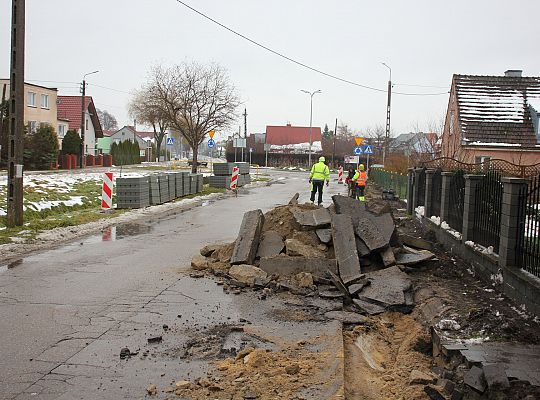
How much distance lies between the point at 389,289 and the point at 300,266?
5.30 ft

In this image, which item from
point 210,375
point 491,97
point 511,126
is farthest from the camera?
point 491,97

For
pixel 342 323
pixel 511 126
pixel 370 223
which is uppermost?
pixel 511 126

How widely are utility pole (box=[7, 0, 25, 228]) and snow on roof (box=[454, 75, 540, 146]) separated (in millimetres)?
24602

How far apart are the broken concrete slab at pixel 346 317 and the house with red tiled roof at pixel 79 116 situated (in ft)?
202

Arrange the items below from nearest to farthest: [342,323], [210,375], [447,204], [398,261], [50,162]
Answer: [210,375] < [342,323] < [398,261] < [447,204] < [50,162]

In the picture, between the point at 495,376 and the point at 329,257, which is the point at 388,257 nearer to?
the point at 329,257

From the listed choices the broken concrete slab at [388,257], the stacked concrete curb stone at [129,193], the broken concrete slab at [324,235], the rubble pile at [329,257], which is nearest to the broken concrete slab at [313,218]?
the rubble pile at [329,257]

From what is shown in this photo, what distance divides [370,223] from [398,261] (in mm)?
860

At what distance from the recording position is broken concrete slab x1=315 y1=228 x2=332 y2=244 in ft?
34.5

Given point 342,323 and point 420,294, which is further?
point 420,294

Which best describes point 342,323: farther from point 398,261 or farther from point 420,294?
point 398,261

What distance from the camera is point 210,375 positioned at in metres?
5.18

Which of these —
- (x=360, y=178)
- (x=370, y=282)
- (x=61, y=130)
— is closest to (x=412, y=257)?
(x=370, y=282)

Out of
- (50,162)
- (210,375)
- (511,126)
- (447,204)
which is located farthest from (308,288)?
(50,162)
